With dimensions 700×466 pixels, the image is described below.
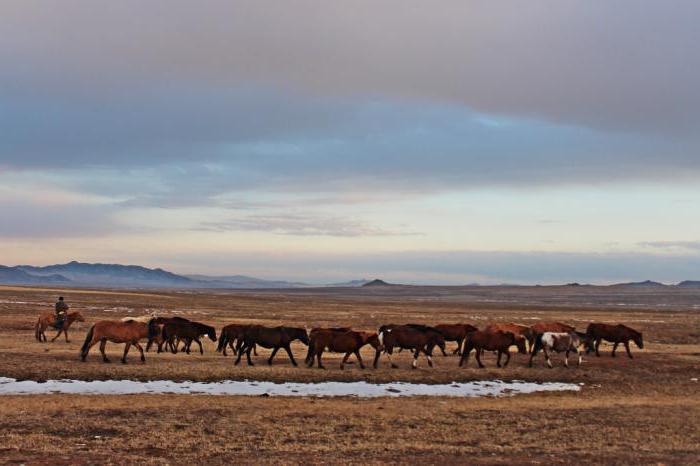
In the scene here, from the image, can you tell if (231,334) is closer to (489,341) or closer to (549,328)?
(489,341)

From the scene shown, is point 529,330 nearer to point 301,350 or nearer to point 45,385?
point 301,350

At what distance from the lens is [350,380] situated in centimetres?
2012

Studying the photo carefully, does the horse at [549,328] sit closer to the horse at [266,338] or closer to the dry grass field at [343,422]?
the dry grass field at [343,422]

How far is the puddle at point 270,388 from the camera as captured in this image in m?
17.2

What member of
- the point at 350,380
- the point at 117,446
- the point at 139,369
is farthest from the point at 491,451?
the point at 139,369

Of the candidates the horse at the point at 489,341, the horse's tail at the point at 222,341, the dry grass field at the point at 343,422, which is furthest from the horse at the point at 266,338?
the horse at the point at 489,341

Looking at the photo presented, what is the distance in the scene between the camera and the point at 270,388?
1858 centimetres

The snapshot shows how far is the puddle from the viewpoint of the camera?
677 inches

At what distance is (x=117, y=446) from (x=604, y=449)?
979 cm

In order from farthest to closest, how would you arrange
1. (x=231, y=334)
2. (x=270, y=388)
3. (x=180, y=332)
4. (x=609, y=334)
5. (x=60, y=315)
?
(x=60, y=315) → (x=609, y=334) → (x=180, y=332) → (x=231, y=334) → (x=270, y=388)

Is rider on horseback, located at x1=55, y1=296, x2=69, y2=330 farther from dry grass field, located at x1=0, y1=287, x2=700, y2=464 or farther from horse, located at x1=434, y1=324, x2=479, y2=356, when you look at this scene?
horse, located at x1=434, y1=324, x2=479, y2=356

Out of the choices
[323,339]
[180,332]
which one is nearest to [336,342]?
[323,339]

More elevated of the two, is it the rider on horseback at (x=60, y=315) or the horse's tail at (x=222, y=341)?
the rider on horseback at (x=60, y=315)

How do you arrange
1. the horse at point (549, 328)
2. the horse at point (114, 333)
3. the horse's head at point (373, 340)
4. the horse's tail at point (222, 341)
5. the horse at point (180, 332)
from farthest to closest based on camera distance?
the horse at point (549, 328) → the horse at point (180, 332) → the horse's tail at point (222, 341) → the horse's head at point (373, 340) → the horse at point (114, 333)
